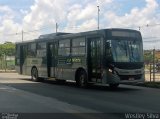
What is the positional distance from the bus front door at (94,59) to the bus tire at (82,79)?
1.50ft

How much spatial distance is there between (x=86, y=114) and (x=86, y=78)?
10348 millimetres

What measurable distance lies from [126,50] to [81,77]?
3.18 meters

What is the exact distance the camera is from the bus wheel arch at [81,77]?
77.7ft

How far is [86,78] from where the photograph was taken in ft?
77.3

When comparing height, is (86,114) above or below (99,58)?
below

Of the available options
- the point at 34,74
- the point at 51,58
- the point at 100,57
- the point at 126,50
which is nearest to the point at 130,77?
the point at 126,50

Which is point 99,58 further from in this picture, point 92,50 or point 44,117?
point 44,117

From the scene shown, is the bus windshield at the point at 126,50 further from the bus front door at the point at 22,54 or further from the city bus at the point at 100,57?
the bus front door at the point at 22,54

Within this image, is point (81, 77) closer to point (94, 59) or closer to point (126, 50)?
point (94, 59)

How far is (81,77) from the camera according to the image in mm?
24266

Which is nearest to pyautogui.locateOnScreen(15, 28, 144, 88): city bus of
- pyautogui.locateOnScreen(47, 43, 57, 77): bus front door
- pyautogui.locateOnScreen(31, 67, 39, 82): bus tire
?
pyautogui.locateOnScreen(47, 43, 57, 77): bus front door

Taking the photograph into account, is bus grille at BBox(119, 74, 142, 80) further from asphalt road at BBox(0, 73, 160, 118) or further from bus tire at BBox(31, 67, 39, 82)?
bus tire at BBox(31, 67, 39, 82)

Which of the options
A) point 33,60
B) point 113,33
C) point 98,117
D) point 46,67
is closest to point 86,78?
point 113,33

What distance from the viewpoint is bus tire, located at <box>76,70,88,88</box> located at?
2369 cm
